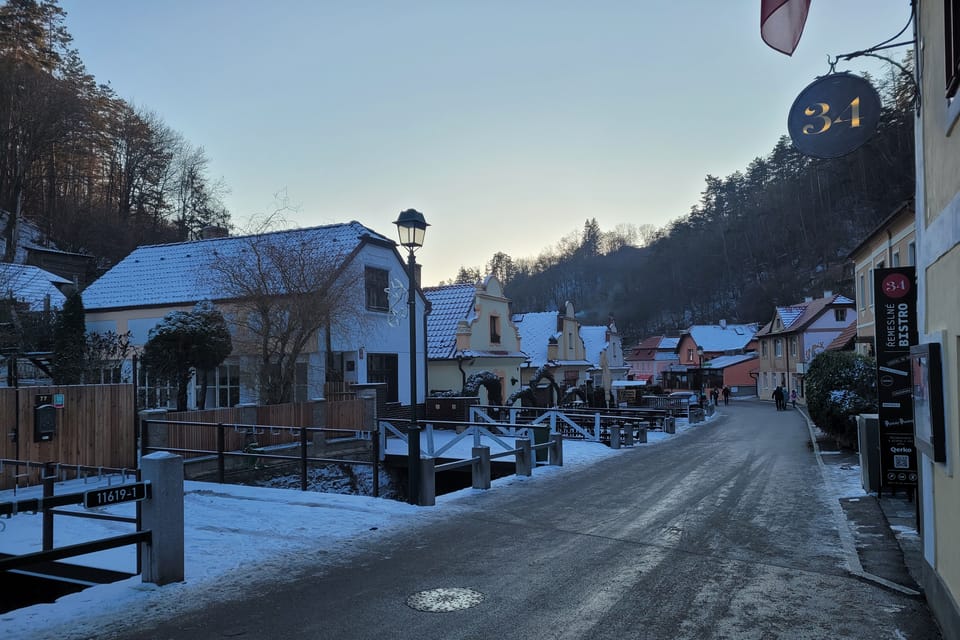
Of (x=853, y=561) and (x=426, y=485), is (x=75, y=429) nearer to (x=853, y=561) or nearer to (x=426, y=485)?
(x=426, y=485)

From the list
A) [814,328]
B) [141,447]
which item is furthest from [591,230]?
[141,447]

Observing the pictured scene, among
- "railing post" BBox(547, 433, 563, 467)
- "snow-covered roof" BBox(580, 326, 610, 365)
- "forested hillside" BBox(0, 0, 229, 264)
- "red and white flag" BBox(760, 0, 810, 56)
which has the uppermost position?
"forested hillside" BBox(0, 0, 229, 264)

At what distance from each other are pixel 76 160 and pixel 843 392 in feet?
148

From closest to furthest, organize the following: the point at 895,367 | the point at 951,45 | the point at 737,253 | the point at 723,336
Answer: the point at 951,45, the point at 895,367, the point at 723,336, the point at 737,253

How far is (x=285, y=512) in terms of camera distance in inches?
403

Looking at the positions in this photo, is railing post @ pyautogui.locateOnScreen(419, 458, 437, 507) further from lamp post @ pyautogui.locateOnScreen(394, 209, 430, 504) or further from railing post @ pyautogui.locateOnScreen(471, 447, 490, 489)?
railing post @ pyautogui.locateOnScreen(471, 447, 490, 489)

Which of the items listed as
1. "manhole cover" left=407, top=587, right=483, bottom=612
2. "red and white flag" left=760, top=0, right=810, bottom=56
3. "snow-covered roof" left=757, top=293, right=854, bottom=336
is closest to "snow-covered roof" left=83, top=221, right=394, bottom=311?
"manhole cover" left=407, top=587, right=483, bottom=612

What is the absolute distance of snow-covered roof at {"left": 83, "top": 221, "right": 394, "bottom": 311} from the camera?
23.7 meters

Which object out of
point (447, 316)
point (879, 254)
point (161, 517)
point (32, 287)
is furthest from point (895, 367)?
point (32, 287)

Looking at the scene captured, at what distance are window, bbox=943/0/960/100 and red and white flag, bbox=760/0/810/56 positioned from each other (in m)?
1.89

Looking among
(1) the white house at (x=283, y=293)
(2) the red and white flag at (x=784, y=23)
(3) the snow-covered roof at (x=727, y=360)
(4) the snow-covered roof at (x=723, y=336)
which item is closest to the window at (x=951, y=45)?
(2) the red and white flag at (x=784, y=23)

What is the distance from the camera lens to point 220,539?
8.63 m

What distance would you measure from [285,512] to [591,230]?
125 meters

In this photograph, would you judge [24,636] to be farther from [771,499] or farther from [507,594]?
[771,499]
